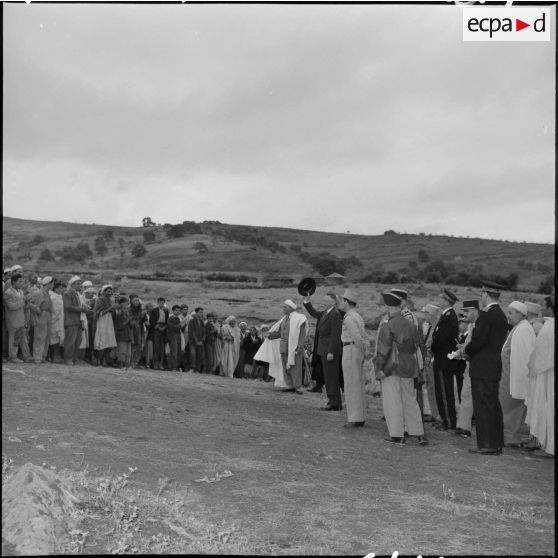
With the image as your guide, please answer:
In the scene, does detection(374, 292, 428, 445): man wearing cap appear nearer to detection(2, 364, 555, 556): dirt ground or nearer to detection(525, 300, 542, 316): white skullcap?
detection(2, 364, 555, 556): dirt ground

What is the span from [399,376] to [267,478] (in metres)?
3.00

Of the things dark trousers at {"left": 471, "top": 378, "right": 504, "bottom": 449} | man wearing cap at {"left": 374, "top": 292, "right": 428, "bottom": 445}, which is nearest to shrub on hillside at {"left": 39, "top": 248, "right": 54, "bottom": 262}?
man wearing cap at {"left": 374, "top": 292, "right": 428, "bottom": 445}

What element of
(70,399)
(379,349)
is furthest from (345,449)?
(70,399)

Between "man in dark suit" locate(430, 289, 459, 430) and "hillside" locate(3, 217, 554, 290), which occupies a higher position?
"hillside" locate(3, 217, 554, 290)

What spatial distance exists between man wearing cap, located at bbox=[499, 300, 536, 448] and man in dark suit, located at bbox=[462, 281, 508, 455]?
36cm

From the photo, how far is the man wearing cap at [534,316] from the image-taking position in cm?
913

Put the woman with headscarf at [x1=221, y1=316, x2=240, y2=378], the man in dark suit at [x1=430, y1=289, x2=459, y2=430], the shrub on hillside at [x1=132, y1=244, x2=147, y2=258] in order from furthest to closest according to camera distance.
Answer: the shrub on hillside at [x1=132, y1=244, x2=147, y2=258] → the woman with headscarf at [x1=221, y1=316, x2=240, y2=378] → the man in dark suit at [x1=430, y1=289, x2=459, y2=430]

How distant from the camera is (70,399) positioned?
8.70 meters

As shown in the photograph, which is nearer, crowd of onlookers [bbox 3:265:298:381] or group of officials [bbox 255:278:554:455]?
group of officials [bbox 255:278:554:455]

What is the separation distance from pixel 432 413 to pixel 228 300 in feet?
81.8

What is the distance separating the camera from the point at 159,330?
52.2 feet

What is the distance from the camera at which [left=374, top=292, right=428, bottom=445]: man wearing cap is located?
27.5 feet

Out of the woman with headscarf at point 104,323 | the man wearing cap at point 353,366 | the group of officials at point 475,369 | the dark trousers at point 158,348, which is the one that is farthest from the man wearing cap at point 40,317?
the man wearing cap at point 353,366

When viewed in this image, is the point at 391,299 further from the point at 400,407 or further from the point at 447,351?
the point at 447,351
